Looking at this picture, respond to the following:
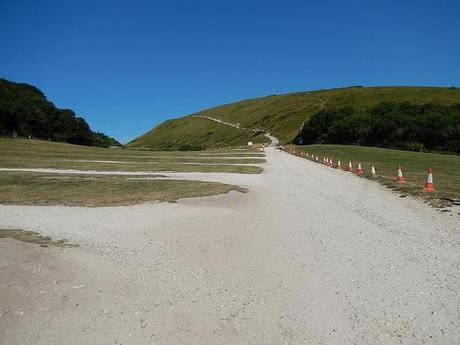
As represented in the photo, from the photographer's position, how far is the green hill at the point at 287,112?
5153 inches

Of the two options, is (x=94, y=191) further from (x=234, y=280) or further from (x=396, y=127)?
(x=396, y=127)

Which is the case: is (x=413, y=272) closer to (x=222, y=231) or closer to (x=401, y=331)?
(x=401, y=331)

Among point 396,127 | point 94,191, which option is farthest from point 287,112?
point 94,191

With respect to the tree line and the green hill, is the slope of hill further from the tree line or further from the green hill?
the tree line

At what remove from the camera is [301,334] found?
5.21 metres

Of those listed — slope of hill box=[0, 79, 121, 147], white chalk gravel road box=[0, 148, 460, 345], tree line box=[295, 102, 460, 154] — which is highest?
slope of hill box=[0, 79, 121, 147]

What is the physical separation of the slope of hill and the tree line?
51035mm

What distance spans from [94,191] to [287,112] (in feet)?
491

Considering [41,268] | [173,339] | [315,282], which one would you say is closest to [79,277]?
[41,268]

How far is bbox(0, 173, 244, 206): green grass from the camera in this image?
1486 cm

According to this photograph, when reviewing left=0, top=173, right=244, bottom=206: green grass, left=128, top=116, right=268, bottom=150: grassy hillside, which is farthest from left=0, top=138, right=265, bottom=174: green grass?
left=128, top=116, right=268, bottom=150: grassy hillside

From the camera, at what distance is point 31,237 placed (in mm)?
9664

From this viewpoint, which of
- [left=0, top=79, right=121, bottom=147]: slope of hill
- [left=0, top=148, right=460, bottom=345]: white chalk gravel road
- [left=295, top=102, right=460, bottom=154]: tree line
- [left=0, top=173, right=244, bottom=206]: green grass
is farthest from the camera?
[left=0, top=79, right=121, bottom=147]: slope of hill

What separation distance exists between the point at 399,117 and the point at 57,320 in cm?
7862
